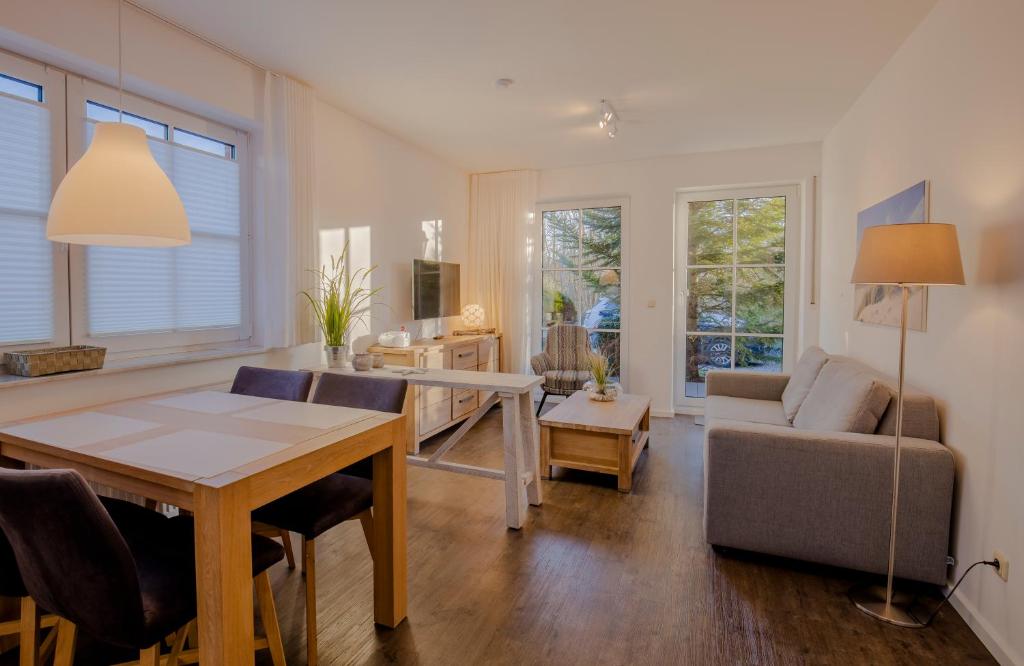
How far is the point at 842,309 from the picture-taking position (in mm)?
3766

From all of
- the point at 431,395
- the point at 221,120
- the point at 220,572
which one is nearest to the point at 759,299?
the point at 431,395

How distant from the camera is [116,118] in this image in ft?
8.64

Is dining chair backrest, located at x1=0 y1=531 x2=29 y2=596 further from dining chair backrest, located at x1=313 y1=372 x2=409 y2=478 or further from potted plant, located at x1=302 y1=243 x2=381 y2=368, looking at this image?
potted plant, located at x1=302 y1=243 x2=381 y2=368

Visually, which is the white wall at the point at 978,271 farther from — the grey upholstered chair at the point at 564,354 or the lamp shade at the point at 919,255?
the grey upholstered chair at the point at 564,354

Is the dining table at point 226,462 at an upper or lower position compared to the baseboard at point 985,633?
upper

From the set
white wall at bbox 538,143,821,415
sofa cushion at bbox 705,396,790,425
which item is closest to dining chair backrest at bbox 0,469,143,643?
sofa cushion at bbox 705,396,790,425

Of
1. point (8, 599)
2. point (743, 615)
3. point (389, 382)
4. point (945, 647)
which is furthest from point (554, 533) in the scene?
point (8, 599)

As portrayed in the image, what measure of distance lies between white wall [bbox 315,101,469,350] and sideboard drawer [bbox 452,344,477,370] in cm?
48

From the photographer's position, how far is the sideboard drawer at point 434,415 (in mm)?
3973

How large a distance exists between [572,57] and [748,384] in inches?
106

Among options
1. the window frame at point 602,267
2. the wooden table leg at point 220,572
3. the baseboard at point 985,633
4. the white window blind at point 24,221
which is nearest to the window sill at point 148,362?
the white window blind at point 24,221

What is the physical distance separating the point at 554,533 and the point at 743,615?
3.09 ft

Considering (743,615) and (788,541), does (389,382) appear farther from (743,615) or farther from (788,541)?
Answer: (788,541)

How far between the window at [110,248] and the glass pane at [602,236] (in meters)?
3.34
